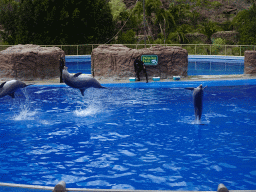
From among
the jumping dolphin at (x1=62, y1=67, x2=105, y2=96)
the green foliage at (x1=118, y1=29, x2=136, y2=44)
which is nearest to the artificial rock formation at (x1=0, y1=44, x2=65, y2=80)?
the jumping dolphin at (x1=62, y1=67, x2=105, y2=96)

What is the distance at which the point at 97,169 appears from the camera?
22.9ft

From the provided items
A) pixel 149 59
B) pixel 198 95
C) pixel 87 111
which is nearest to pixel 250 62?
pixel 149 59

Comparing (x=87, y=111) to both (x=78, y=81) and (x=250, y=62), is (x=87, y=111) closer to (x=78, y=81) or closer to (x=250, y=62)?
(x=78, y=81)

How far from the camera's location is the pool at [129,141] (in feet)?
21.5

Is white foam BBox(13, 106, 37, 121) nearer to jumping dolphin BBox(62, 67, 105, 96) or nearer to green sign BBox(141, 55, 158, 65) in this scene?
jumping dolphin BBox(62, 67, 105, 96)

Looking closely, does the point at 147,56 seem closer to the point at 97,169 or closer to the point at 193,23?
the point at 97,169

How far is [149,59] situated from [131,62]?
100cm

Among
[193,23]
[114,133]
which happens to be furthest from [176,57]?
[193,23]

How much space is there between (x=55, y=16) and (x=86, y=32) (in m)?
3.99

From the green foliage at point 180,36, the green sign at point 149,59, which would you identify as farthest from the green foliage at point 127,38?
the green sign at point 149,59

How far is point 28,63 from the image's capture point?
19453mm

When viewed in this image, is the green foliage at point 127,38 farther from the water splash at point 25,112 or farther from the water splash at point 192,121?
the water splash at point 192,121

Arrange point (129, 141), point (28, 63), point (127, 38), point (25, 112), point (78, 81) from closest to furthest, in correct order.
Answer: point (129, 141), point (78, 81), point (25, 112), point (28, 63), point (127, 38)

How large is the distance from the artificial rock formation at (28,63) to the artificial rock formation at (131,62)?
8.64 feet
